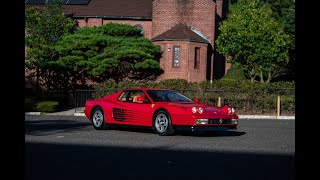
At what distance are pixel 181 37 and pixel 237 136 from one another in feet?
Answer: 88.1

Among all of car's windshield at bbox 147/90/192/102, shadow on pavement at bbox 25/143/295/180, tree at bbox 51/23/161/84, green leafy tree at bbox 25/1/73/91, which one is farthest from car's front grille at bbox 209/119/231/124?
green leafy tree at bbox 25/1/73/91

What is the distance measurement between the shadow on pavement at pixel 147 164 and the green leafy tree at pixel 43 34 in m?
26.6

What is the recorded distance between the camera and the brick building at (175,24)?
40.9m

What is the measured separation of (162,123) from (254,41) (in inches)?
1011

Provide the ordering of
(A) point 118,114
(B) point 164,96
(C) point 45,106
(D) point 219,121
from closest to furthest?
(D) point 219,121 → (B) point 164,96 → (A) point 118,114 → (C) point 45,106

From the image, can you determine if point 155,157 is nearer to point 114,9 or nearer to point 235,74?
point 235,74

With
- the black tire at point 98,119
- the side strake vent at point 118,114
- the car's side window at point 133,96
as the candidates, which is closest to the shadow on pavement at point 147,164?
the car's side window at point 133,96

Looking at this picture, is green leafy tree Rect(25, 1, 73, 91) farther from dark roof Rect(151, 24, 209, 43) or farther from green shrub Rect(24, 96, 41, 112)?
dark roof Rect(151, 24, 209, 43)

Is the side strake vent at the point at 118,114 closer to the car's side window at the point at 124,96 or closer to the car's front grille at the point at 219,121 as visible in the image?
the car's side window at the point at 124,96

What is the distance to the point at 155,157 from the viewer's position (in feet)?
30.9

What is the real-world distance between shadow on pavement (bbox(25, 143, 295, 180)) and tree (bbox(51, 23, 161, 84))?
26367 millimetres

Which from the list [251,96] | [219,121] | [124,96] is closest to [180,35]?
[251,96]

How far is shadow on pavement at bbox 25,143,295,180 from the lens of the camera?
723 centimetres

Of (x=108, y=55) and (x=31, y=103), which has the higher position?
(x=108, y=55)
